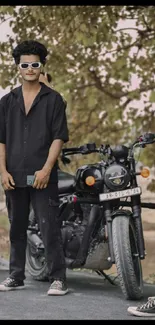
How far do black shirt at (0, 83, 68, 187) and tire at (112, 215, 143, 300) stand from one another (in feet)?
2.28

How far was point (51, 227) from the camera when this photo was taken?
6.87 meters

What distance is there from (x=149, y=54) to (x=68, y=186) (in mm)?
6659

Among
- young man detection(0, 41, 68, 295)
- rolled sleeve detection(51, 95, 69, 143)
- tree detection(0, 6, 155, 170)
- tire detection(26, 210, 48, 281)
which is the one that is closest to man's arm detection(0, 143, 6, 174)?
young man detection(0, 41, 68, 295)

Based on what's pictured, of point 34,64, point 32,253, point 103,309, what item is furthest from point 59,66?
point 103,309

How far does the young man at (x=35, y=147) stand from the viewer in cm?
674

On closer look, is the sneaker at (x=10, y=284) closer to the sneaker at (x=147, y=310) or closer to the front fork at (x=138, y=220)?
the front fork at (x=138, y=220)

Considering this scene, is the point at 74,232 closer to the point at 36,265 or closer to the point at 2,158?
the point at 36,265

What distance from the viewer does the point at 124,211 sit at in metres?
6.77

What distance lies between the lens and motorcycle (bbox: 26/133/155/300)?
21.7 ft

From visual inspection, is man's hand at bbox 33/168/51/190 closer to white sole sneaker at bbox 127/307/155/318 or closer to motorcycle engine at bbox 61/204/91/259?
motorcycle engine at bbox 61/204/91/259

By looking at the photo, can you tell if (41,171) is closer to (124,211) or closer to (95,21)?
(124,211)

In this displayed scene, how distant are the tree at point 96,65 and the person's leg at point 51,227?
17.0 feet

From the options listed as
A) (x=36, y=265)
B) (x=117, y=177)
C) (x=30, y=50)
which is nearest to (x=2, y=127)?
(x=30, y=50)

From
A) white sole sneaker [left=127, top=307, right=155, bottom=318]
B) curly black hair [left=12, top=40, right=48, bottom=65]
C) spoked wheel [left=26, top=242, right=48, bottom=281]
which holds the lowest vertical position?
white sole sneaker [left=127, top=307, right=155, bottom=318]
